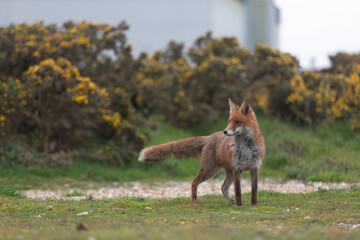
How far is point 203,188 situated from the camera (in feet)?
40.3

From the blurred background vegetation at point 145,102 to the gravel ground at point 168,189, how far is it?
741 millimetres

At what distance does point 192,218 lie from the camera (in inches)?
261

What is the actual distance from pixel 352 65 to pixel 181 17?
1558 centimetres

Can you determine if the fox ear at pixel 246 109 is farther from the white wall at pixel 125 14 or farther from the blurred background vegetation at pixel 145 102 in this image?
the white wall at pixel 125 14

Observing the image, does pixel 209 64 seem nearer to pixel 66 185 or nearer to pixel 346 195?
pixel 66 185

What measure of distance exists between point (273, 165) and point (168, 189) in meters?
4.36

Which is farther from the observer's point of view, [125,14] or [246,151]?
[125,14]

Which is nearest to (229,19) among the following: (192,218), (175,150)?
(175,150)

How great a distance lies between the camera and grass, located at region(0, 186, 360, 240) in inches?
191

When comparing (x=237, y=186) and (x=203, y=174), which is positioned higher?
(x=203, y=174)

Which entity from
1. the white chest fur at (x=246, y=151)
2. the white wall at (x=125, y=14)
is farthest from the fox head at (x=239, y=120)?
the white wall at (x=125, y=14)

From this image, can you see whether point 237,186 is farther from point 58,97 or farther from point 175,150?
point 58,97

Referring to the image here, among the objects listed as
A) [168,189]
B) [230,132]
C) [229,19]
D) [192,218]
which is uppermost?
[229,19]

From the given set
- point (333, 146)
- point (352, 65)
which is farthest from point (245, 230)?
point (352, 65)
